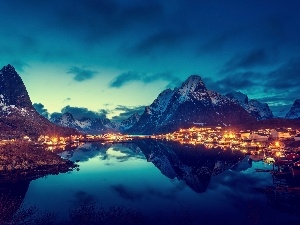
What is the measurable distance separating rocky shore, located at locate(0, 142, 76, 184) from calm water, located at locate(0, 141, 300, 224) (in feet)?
16.9

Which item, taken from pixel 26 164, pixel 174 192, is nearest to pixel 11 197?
pixel 26 164

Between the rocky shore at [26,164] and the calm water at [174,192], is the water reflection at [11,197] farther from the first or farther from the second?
the rocky shore at [26,164]

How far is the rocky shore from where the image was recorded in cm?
8025

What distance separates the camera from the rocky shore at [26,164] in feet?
263

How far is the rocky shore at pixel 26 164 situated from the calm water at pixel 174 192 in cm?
515

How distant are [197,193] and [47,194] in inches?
1384

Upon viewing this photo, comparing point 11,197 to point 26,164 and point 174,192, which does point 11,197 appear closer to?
point 26,164

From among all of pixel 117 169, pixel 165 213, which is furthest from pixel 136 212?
pixel 117 169

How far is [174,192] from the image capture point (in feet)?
225

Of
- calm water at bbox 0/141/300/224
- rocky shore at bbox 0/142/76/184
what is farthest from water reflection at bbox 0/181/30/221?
rocky shore at bbox 0/142/76/184

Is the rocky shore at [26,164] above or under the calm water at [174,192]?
above

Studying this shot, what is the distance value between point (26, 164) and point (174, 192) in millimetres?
52491

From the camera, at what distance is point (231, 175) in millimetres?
88875

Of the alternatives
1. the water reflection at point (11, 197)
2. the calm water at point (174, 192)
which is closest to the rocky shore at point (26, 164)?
the water reflection at point (11, 197)
